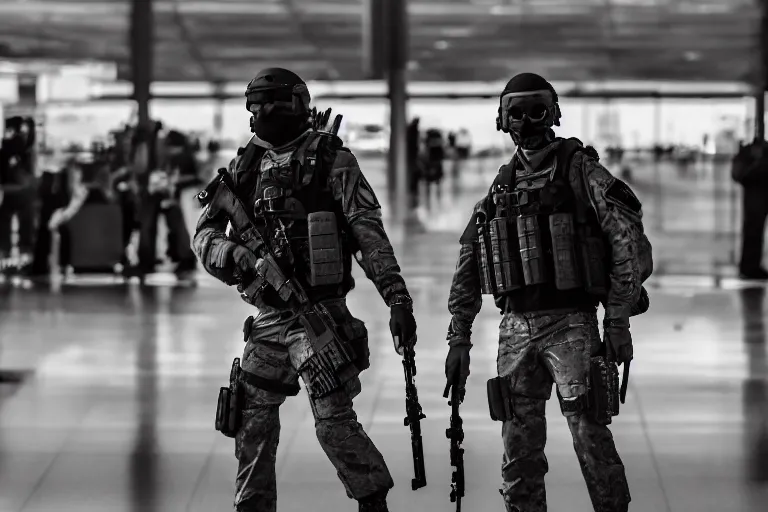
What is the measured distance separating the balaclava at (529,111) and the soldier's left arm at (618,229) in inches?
8.0

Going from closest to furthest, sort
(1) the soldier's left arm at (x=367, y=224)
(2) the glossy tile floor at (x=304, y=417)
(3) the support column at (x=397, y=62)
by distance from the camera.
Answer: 1. (1) the soldier's left arm at (x=367, y=224)
2. (2) the glossy tile floor at (x=304, y=417)
3. (3) the support column at (x=397, y=62)

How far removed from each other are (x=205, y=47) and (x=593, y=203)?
12.2 meters

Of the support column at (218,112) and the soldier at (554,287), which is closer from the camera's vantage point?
the soldier at (554,287)

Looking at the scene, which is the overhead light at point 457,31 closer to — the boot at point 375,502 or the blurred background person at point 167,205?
the blurred background person at point 167,205

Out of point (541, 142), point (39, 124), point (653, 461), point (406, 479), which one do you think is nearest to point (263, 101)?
point (541, 142)

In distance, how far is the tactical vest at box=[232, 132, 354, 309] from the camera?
16.2 ft

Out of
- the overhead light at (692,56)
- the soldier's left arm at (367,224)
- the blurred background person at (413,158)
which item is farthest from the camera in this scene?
the blurred background person at (413,158)

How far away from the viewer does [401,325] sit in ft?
15.9

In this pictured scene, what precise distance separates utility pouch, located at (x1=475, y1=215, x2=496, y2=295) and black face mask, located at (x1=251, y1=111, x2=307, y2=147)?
0.72 m

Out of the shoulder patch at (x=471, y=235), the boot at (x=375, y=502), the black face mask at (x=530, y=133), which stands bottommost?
the boot at (x=375, y=502)

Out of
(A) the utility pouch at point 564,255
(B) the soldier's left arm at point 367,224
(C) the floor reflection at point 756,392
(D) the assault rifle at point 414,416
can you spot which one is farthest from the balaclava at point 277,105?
(C) the floor reflection at point 756,392

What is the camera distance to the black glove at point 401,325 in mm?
4840

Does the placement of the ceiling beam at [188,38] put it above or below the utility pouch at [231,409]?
above

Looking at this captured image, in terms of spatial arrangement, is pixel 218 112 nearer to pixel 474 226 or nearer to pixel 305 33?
pixel 305 33
